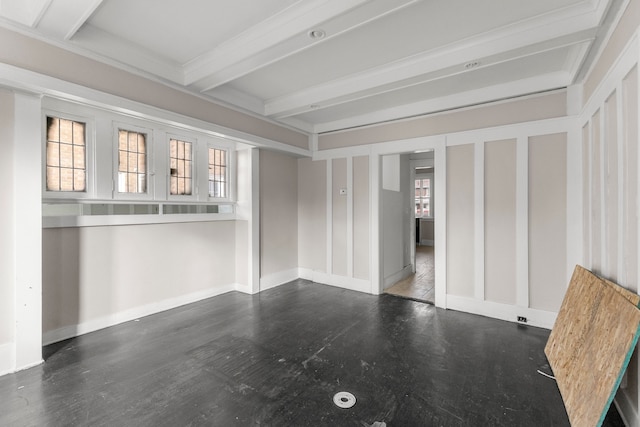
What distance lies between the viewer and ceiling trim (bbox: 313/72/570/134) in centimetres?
318

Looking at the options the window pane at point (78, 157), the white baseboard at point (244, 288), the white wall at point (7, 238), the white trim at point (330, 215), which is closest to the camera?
the white wall at point (7, 238)

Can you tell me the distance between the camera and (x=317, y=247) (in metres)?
5.24

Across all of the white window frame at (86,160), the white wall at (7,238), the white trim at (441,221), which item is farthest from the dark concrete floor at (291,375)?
the white window frame at (86,160)

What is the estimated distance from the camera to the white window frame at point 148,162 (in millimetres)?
3248

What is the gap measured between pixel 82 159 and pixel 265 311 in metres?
2.69

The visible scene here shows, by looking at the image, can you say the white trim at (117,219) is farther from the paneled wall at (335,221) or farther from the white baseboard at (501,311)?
the white baseboard at (501,311)

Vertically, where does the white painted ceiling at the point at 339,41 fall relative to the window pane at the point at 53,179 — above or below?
above

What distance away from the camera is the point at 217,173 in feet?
14.6

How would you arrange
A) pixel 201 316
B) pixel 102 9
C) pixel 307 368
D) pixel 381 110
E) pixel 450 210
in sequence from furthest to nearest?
pixel 381 110 → pixel 450 210 → pixel 201 316 → pixel 307 368 → pixel 102 9

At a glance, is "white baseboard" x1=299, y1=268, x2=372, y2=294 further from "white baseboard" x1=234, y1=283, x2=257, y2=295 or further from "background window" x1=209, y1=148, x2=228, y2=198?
"background window" x1=209, y1=148, x2=228, y2=198

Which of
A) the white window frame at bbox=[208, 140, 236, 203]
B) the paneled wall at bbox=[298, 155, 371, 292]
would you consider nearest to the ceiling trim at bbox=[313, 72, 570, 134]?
the paneled wall at bbox=[298, 155, 371, 292]

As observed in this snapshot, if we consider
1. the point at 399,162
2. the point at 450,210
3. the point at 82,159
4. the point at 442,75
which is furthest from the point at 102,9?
the point at 399,162

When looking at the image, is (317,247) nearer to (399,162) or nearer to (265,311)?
(265,311)

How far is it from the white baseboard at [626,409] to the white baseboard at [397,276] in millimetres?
2970
